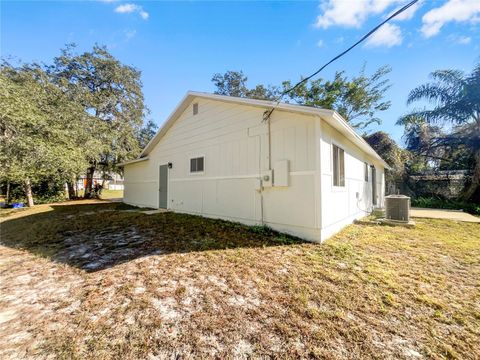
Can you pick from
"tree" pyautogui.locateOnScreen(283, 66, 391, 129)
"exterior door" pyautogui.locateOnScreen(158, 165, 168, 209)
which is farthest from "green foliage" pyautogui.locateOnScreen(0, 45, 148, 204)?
"tree" pyautogui.locateOnScreen(283, 66, 391, 129)

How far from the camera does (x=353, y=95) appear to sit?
1673cm

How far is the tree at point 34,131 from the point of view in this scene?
919 centimetres

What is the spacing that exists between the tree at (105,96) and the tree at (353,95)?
13.8 metres

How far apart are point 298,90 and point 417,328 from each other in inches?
730

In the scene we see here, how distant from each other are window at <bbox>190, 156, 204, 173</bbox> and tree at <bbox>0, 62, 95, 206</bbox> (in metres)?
7.04

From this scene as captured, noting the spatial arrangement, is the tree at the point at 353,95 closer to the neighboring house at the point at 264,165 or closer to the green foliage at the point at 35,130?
the neighboring house at the point at 264,165

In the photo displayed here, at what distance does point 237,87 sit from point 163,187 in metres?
16.4

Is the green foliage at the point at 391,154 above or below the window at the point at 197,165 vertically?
above

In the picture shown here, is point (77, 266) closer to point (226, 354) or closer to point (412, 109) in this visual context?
point (226, 354)

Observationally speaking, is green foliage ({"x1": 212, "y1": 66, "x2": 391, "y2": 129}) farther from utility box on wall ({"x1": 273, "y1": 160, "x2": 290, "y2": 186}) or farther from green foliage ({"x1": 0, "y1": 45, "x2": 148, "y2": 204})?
green foliage ({"x1": 0, "y1": 45, "x2": 148, "y2": 204})

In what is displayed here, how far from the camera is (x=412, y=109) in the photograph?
12.7m

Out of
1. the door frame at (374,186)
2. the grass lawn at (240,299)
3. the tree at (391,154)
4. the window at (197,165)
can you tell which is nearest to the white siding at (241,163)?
the window at (197,165)

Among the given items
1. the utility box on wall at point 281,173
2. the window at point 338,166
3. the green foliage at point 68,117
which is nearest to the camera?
the utility box on wall at point 281,173

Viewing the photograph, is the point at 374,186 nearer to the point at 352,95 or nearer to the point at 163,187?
the point at 352,95
